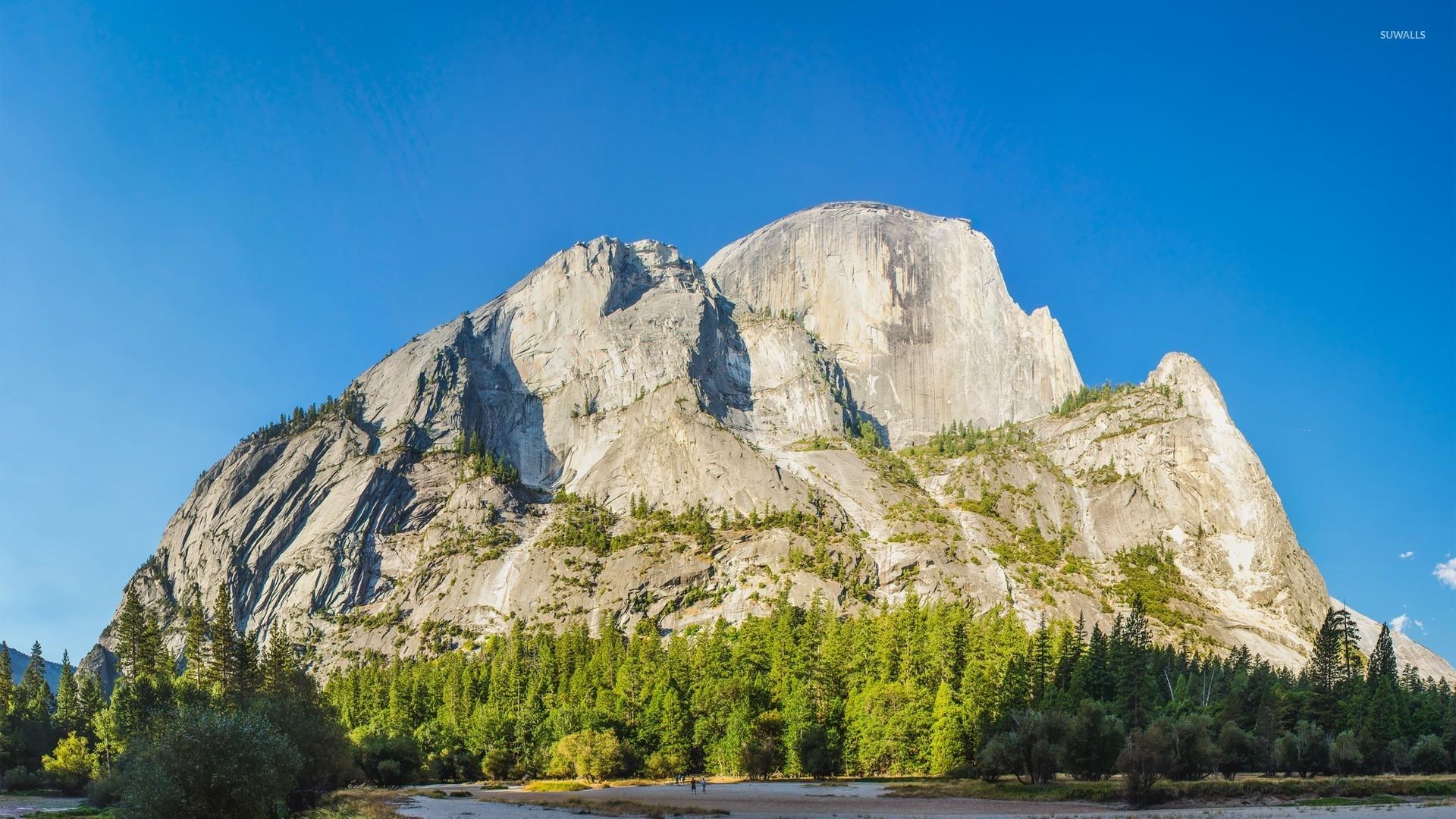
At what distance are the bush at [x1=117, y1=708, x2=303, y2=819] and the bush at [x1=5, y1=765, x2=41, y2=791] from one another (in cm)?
5428

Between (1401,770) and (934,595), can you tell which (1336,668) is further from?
(934,595)

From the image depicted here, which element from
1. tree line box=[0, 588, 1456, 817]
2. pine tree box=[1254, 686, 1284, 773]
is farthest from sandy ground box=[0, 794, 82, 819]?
pine tree box=[1254, 686, 1284, 773]

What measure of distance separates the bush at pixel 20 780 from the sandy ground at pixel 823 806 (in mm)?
41917

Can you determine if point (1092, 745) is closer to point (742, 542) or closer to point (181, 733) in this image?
point (181, 733)

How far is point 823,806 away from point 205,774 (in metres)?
36.6

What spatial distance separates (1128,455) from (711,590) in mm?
85000

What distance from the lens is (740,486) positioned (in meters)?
185

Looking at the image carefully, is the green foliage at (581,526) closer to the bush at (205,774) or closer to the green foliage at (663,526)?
the green foliage at (663,526)

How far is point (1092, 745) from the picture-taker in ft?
255

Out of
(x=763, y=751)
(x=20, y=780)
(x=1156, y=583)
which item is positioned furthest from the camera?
(x=1156, y=583)

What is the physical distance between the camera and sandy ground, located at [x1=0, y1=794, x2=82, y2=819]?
74.6m

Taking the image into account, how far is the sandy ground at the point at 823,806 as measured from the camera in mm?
60469

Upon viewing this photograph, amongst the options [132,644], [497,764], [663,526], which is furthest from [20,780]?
[663,526]

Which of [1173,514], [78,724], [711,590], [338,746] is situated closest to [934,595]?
[711,590]
